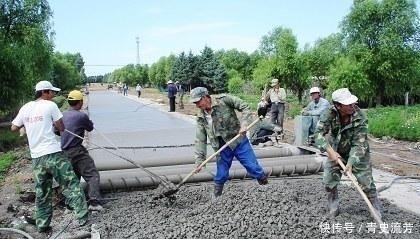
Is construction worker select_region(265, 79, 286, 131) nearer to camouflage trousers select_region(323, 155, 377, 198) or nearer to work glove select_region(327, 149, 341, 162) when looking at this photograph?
camouflage trousers select_region(323, 155, 377, 198)

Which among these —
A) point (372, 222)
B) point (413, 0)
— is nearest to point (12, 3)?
point (413, 0)

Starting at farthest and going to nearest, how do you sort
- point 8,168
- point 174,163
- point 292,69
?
point 292,69 < point 8,168 < point 174,163

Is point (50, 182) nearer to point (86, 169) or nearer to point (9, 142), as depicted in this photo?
point (86, 169)

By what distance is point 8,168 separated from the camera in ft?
35.4

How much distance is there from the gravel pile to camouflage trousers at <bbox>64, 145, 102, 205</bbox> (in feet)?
0.90

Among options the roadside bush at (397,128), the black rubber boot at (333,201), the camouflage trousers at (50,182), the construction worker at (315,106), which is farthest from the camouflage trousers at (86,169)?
the roadside bush at (397,128)

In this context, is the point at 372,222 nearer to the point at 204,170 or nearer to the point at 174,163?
the point at 204,170

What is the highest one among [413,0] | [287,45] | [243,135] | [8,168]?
[413,0]

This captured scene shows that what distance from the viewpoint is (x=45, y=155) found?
5.41 meters

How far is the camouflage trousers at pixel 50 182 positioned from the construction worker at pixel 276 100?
7501 mm

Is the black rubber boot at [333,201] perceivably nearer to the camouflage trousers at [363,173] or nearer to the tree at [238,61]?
the camouflage trousers at [363,173]

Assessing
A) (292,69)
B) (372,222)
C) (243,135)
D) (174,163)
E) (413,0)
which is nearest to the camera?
(372,222)

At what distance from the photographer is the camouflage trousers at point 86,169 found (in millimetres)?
6398

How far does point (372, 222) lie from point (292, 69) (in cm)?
2567
